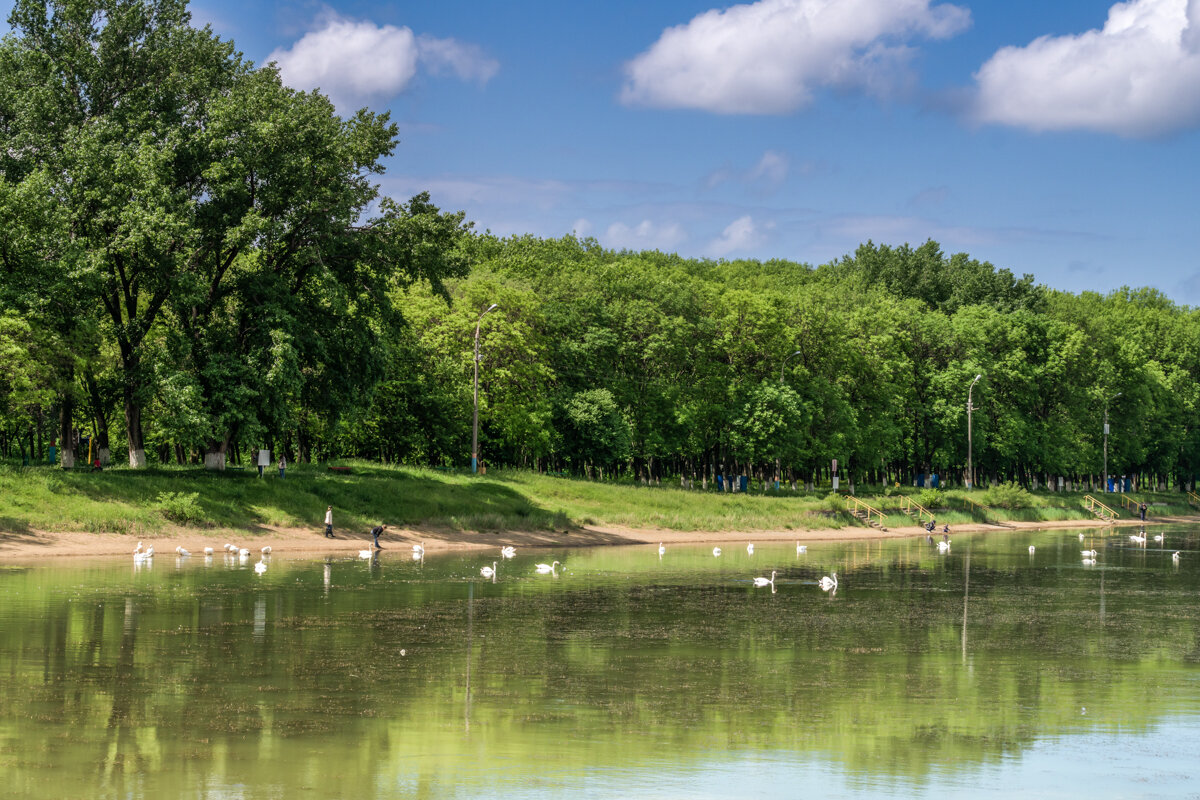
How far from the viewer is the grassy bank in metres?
47.3

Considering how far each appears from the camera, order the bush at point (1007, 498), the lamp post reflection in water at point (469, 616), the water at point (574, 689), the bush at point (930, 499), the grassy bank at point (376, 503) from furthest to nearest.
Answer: the bush at point (1007, 498) → the bush at point (930, 499) → the grassy bank at point (376, 503) → the lamp post reflection in water at point (469, 616) → the water at point (574, 689)

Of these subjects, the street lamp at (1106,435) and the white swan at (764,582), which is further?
the street lamp at (1106,435)

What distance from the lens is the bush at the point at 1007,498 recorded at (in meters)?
93.9

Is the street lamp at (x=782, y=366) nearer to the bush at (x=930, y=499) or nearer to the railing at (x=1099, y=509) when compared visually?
the bush at (x=930, y=499)

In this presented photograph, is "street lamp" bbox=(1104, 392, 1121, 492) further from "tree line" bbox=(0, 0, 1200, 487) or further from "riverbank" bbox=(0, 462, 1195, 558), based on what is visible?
"riverbank" bbox=(0, 462, 1195, 558)

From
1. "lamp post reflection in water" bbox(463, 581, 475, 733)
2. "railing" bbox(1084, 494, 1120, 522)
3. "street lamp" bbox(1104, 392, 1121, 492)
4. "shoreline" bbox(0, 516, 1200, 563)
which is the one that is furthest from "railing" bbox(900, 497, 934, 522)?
"lamp post reflection in water" bbox(463, 581, 475, 733)

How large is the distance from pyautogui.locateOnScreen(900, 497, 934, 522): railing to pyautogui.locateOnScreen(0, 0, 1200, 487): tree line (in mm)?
5824

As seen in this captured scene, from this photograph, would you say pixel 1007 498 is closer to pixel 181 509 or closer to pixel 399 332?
pixel 399 332

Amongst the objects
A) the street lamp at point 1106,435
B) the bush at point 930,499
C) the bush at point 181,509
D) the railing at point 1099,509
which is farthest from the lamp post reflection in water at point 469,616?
the street lamp at point 1106,435

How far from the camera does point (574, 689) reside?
2116 cm

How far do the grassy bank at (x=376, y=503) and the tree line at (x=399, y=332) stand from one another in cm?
293

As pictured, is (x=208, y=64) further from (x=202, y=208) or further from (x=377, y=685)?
(x=377, y=685)

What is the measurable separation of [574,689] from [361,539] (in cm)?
3340

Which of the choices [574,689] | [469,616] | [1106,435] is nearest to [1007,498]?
[1106,435]
